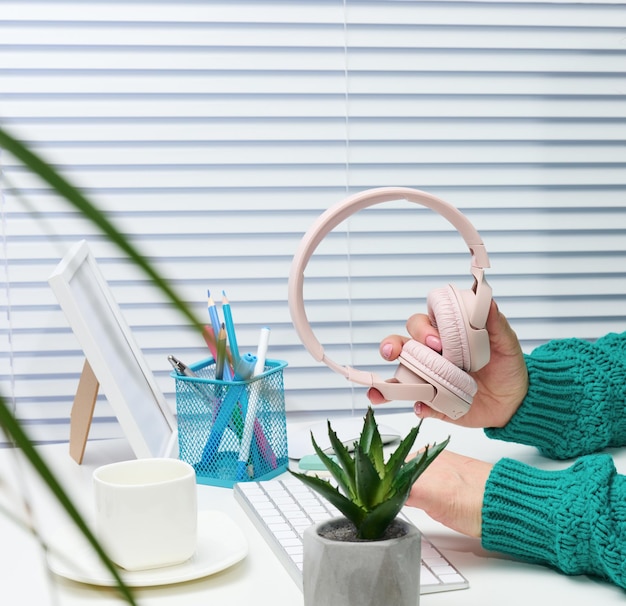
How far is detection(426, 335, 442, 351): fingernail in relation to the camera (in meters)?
0.86

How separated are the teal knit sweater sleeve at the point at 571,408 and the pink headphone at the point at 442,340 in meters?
0.16

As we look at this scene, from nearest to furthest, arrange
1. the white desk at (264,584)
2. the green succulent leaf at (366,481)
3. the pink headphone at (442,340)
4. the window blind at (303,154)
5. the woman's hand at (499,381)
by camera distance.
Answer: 1. the green succulent leaf at (366,481)
2. the white desk at (264,584)
3. the pink headphone at (442,340)
4. the woman's hand at (499,381)
5. the window blind at (303,154)

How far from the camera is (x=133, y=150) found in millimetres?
1427

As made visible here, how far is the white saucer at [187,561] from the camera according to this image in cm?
62

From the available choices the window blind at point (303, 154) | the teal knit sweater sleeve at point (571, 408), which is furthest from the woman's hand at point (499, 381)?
the window blind at point (303, 154)

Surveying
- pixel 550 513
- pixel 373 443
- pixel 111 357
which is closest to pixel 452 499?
pixel 550 513

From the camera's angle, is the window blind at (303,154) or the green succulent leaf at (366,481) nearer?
the green succulent leaf at (366,481)

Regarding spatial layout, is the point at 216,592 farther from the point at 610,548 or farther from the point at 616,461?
the point at 616,461

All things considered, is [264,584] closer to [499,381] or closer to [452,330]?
[452,330]

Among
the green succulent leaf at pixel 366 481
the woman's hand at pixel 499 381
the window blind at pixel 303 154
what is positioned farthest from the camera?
the window blind at pixel 303 154

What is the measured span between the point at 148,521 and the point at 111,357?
13.4 inches

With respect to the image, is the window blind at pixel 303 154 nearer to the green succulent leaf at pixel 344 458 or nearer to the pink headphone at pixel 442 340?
the pink headphone at pixel 442 340

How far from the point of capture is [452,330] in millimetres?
827

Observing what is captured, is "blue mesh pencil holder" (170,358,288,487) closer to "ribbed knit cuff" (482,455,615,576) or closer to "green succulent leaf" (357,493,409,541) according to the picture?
"ribbed knit cuff" (482,455,615,576)
